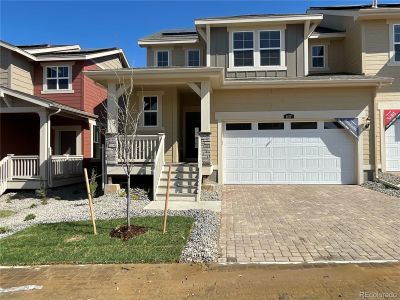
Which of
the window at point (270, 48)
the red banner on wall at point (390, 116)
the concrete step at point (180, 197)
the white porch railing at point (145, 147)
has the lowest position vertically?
the concrete step at point (180, 197)

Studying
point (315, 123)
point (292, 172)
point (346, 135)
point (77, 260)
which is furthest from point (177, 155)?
point (77, 260)

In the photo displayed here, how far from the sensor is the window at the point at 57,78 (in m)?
17.6

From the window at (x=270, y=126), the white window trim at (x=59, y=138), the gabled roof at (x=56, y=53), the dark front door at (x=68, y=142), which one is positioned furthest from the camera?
the dark front door at (x=68, y=142)

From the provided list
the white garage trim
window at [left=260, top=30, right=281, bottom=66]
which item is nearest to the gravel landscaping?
the white garage trim

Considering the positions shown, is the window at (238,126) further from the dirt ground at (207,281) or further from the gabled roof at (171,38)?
the dirt ground at (207,281)

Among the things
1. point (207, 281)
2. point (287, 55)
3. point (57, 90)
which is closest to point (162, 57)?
point (57, 90)

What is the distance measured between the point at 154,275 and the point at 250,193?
700 centimetres

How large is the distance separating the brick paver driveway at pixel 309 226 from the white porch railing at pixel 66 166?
6.97 meters

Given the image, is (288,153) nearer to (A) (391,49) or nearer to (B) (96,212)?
(A) (391,49)

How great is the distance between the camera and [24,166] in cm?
1338

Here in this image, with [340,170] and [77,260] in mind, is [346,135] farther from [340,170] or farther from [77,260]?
[77,260]

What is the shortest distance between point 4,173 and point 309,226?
11.3 meters

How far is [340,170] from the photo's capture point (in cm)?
1318

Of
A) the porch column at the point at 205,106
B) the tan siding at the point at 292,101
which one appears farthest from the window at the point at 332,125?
the porch column at the point at 205,106
